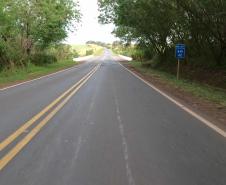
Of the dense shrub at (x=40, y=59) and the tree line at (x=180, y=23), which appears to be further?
the dense shrub at (x=40, y=59)

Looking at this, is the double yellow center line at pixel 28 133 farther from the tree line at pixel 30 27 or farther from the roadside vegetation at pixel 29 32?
the tree line at pixel 30 27

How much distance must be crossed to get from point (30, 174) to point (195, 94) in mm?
12492

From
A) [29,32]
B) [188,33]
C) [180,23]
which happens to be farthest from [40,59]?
[180,23]

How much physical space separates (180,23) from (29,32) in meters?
17.6

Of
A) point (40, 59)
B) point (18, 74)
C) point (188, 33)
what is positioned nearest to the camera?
point (18, 74)

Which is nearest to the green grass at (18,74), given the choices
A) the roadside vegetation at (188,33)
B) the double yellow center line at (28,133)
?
the roadside vegetation at (188,33)

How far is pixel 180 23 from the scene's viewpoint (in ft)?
107

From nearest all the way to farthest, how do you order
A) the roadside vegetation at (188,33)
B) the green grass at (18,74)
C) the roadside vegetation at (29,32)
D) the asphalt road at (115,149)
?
the asphalt road at (115,149)
the roadside vegetation at (188,33)
the green grass at (18,74)
the roadside vegetation at (29,32)

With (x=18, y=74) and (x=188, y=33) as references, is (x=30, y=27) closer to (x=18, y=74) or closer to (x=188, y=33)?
(x=18, y=74)

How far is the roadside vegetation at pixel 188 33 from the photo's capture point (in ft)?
79.5

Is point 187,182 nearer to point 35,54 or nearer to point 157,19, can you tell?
point 157,19

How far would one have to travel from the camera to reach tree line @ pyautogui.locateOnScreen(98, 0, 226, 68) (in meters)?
25.9

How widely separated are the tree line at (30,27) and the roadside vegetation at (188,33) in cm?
514

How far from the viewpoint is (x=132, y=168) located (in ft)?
18.7
